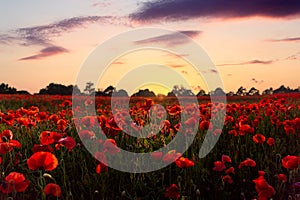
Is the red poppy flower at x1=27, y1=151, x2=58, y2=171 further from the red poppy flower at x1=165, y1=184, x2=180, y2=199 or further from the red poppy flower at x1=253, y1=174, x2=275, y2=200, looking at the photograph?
the red poppy flower at x1=253, y1=174, x2=275, y2=200

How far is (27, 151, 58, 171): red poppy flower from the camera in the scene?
262 centimetres

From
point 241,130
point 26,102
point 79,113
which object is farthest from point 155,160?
point 26,102

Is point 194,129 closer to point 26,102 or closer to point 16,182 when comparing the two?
point 16,182

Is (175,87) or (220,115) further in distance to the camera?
(220,115)

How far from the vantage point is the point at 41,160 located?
2.63 metres

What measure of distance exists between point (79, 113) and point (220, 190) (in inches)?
158

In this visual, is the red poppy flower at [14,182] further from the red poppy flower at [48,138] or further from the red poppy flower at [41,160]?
the red poppy flower at [48,138]

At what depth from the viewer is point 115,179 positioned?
3797 millimetres

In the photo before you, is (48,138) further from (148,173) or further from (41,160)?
(148,173)

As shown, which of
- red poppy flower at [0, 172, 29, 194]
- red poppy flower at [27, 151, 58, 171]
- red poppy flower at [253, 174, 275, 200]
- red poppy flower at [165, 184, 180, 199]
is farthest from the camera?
red poppy flower at [165, 184, 180, 199]

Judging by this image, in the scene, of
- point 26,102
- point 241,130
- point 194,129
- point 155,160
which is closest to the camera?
point 155,160

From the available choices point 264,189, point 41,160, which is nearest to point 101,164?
point 41,160

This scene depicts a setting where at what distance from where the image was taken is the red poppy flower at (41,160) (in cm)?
262

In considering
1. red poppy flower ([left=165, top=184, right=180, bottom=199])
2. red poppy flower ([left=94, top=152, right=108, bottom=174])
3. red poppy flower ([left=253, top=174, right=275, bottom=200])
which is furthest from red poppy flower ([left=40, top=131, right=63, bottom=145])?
red poppy flower ([left=253, top=174, right=275, bottom=200])
